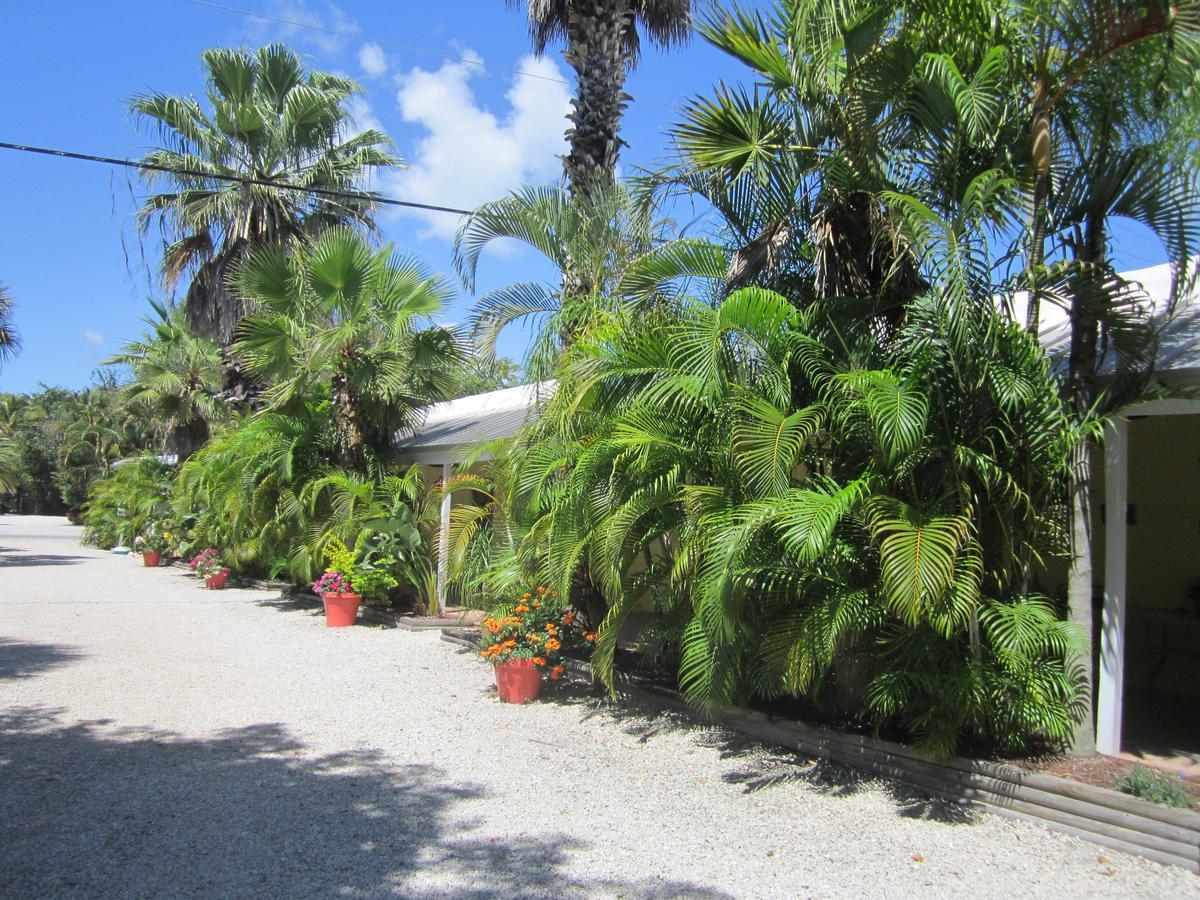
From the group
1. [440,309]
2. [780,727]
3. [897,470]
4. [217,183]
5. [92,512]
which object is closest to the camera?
[897,470]

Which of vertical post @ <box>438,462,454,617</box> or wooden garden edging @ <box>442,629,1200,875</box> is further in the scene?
vertical post @ <box>438,462,454,617</box>

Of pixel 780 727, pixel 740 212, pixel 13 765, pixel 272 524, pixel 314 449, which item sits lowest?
pixel 13 765

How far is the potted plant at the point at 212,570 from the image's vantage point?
1730 centimetres

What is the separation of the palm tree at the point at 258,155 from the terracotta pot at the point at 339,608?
23.8 feet

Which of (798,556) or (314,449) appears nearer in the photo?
(798,556)

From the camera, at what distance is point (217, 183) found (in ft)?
52.6

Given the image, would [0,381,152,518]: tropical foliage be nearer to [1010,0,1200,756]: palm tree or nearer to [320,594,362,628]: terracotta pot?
[320,594,362,628]: terracotta pot

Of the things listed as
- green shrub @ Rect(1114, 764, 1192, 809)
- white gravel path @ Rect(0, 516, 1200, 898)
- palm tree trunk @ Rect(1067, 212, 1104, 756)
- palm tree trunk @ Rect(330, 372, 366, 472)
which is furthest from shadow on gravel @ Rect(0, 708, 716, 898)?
palm tree trunk @ Rect(330, 372, 366, 472)

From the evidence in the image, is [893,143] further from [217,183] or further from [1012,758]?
[217,183]

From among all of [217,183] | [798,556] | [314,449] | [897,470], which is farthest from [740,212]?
[217,183]

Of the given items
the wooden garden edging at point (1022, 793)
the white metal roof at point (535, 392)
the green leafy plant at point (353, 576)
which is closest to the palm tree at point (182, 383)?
the white metal roof at point (535, 392)

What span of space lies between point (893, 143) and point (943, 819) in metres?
4.31

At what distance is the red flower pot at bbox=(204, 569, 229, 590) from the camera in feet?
56.7

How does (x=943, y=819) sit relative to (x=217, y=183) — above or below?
below
